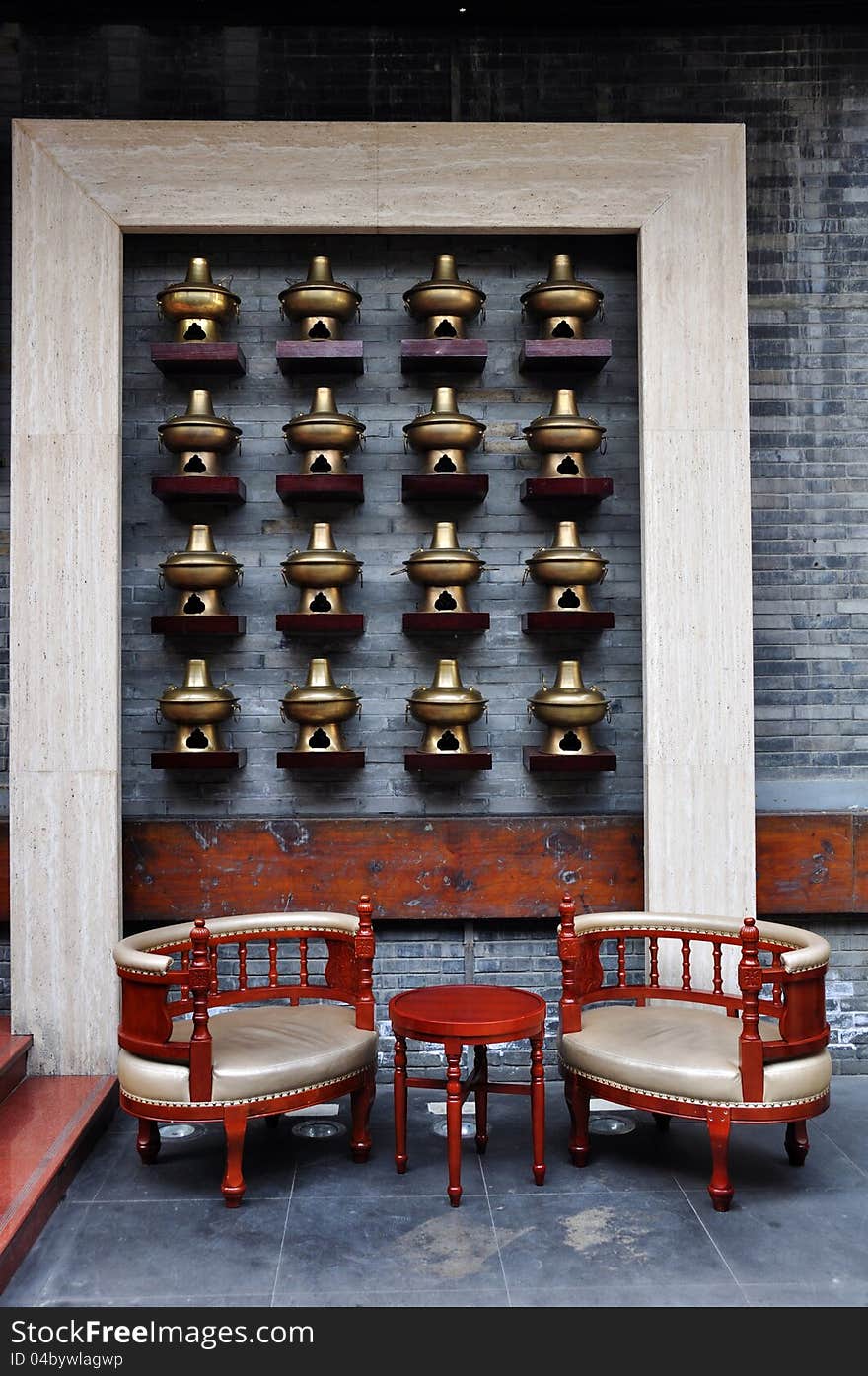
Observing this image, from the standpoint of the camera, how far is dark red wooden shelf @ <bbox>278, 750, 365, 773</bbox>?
161 inches

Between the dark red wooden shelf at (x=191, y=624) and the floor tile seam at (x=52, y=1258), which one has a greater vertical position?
the dark red wooden shelf at (x=191, y=624)

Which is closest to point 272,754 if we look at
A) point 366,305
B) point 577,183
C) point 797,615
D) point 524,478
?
point 524,478

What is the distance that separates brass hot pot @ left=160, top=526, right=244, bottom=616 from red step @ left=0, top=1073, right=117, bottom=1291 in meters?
1.56

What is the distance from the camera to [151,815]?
14.0 ft

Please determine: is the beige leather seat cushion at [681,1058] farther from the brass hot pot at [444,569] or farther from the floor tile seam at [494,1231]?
the brass hot pot at [444,569]

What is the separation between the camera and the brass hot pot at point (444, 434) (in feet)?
13.4

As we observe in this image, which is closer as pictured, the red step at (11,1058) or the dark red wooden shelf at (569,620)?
the red step at (11,1058)

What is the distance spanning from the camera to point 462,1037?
10.0ft

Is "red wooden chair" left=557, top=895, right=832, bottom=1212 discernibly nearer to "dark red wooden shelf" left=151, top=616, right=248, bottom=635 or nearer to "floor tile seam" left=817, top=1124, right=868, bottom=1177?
"floor tile seam" left=817, top=1124, right=868, bottom=1177

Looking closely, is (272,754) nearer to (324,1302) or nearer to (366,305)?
(366,305)

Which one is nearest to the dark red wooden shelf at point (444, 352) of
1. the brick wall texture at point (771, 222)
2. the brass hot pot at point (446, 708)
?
the brick wall texture at point (771, 222)

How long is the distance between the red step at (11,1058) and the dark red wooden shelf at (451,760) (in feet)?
5.16

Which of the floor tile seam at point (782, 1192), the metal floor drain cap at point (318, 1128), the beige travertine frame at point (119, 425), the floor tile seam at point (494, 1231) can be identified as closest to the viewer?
the floor tile seam at point (494, 1231)
